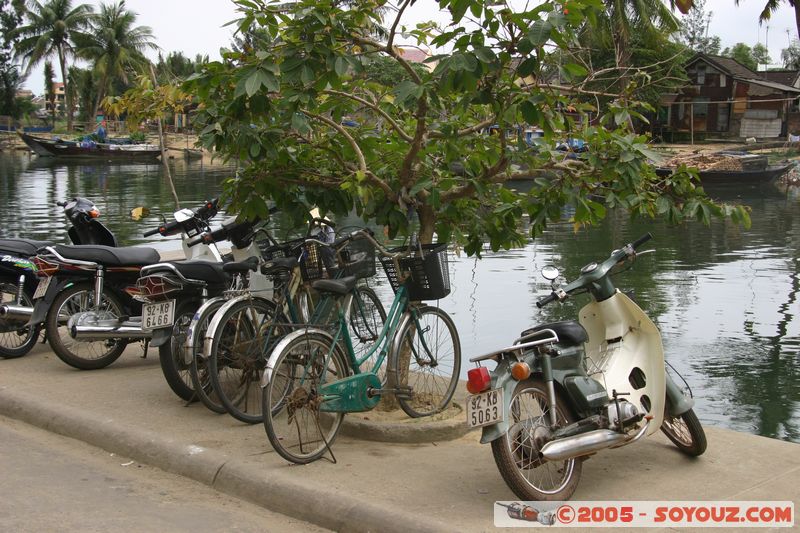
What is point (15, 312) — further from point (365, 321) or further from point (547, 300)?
point (547, 300)

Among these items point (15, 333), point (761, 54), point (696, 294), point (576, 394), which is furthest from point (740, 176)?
point (761, 54)

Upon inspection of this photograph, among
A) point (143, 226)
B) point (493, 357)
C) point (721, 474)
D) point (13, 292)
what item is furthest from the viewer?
point (143, 226)

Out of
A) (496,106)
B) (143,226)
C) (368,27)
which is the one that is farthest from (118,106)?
(143,226)

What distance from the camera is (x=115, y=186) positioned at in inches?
1558

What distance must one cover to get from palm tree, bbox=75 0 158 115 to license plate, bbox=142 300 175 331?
71.6 meters

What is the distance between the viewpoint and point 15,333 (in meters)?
7.89

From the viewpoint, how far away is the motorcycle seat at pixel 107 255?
7.09m

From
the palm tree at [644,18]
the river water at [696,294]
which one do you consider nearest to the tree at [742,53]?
the palm tree at [644,18]

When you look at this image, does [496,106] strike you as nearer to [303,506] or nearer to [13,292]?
[303,506]

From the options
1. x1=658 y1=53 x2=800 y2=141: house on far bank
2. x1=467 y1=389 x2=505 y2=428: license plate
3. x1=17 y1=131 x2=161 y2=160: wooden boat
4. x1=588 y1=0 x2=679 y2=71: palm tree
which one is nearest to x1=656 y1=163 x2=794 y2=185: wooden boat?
x1=588 y1=0 x2=679 y2=71: palm tree

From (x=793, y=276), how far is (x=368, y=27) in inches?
415

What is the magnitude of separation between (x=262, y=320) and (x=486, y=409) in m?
2.20

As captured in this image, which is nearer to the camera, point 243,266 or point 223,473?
point 223,473

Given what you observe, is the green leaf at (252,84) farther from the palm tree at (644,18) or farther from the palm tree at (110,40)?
the palm tree at (110,40)
